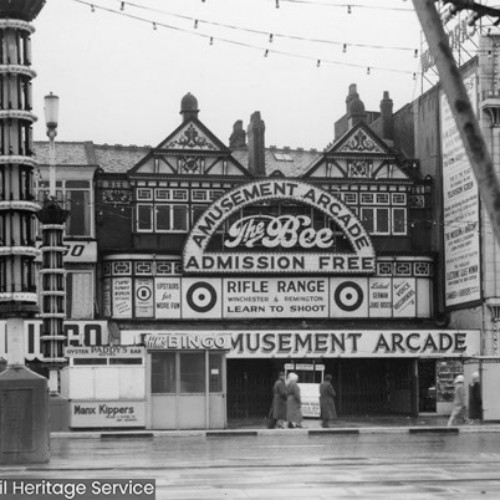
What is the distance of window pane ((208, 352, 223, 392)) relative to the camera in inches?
1526

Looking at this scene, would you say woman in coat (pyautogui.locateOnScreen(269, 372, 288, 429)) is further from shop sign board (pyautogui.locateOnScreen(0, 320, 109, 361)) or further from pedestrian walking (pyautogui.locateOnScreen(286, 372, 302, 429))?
shop sign board (pyautogui.locateOnScreen(0, 320, 109, 361))

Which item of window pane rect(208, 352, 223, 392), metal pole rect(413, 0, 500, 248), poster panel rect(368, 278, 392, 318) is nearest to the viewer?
metal pole rect(413, 0, 500, 248)

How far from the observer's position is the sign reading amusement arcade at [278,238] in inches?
2005

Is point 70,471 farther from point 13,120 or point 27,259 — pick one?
point 13,120

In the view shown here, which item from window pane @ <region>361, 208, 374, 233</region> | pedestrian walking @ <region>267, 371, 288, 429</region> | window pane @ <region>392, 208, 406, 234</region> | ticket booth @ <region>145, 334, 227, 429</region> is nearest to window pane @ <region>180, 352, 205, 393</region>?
ticket booth @ <region>145, 334, 227, 429</region>

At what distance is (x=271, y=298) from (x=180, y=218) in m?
4.81

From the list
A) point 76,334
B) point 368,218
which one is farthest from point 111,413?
point 368,218

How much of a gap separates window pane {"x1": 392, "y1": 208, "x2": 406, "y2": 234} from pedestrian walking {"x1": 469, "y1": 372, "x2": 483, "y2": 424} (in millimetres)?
13744

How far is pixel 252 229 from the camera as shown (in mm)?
51656

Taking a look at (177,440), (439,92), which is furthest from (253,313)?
(177,440)

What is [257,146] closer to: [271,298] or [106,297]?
[271,298]

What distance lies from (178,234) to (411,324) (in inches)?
393

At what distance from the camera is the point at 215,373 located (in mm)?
38812

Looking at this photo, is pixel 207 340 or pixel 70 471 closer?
pixel 70 471
